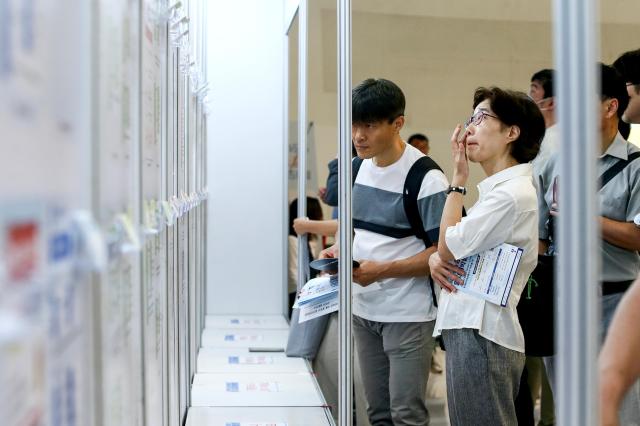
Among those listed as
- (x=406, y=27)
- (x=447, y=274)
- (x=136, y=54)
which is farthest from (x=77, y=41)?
(x=406, y=27)

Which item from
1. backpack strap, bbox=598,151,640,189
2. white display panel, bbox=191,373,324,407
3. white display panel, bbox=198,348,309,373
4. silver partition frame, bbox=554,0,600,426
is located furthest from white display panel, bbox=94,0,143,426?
white display panel, bbox=198,348,309,373

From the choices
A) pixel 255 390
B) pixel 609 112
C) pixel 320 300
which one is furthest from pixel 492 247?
pixel 255 390

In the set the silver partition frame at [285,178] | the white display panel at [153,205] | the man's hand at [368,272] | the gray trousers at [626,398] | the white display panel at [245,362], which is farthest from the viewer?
the silver partition frame at [285,178]

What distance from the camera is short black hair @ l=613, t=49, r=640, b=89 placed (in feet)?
6.66

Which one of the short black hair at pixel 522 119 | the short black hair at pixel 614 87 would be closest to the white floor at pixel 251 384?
the short black hair at pixel 522 119

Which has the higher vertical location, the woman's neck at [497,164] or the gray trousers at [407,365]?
the woman's neck at [497,164]

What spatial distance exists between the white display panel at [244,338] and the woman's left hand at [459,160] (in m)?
2.09

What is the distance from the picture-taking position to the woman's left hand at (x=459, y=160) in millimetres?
2117

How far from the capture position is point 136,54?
1.08 meters

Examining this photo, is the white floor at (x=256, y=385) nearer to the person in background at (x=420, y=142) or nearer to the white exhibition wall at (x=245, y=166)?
the white exhibition wall at (x=245, y=166)

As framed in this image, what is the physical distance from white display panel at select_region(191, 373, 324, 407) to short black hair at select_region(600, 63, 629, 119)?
153 cm

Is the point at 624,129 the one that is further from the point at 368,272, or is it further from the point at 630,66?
the point at 368,272

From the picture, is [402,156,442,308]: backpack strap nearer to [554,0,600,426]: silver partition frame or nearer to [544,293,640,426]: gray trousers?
[544,293,640,426]: gray trousers

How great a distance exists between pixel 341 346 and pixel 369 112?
0.78 metres
